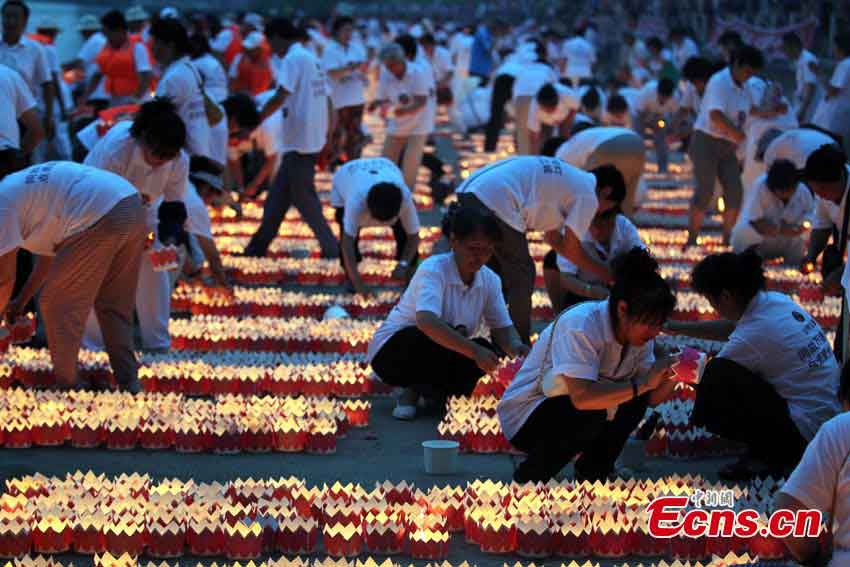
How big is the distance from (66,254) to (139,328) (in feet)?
6.78

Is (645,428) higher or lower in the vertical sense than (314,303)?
higher

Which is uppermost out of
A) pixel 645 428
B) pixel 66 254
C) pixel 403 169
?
pixel 66 254

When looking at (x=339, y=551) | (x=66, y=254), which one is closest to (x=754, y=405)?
(x=339, y=551)

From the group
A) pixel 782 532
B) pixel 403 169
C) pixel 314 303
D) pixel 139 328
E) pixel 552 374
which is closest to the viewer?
pixel 782 532

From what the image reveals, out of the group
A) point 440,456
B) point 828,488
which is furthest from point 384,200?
point 828,488

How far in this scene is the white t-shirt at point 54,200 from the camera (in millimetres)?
7304

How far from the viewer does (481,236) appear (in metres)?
7.37

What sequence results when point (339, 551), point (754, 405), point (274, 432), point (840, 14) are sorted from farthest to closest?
point (840, 14) < point (274, 432) < point (754, 405) < point (339, 551)

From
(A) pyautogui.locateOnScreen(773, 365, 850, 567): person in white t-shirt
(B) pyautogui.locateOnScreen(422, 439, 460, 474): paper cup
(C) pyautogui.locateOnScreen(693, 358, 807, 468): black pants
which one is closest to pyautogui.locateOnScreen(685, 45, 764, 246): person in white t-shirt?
(C) pyautogui.locateOnScreen(693, 358, 807, 468): black pants

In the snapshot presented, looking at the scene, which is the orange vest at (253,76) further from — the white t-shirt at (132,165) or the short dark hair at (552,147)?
Result: the white t-shirt at (132,165)

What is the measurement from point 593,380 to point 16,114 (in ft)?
17.9

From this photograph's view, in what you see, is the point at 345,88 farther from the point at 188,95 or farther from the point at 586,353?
the point at 586,353

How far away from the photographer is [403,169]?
53.5 feet

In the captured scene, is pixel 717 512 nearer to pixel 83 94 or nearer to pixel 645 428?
pixel 645 428
